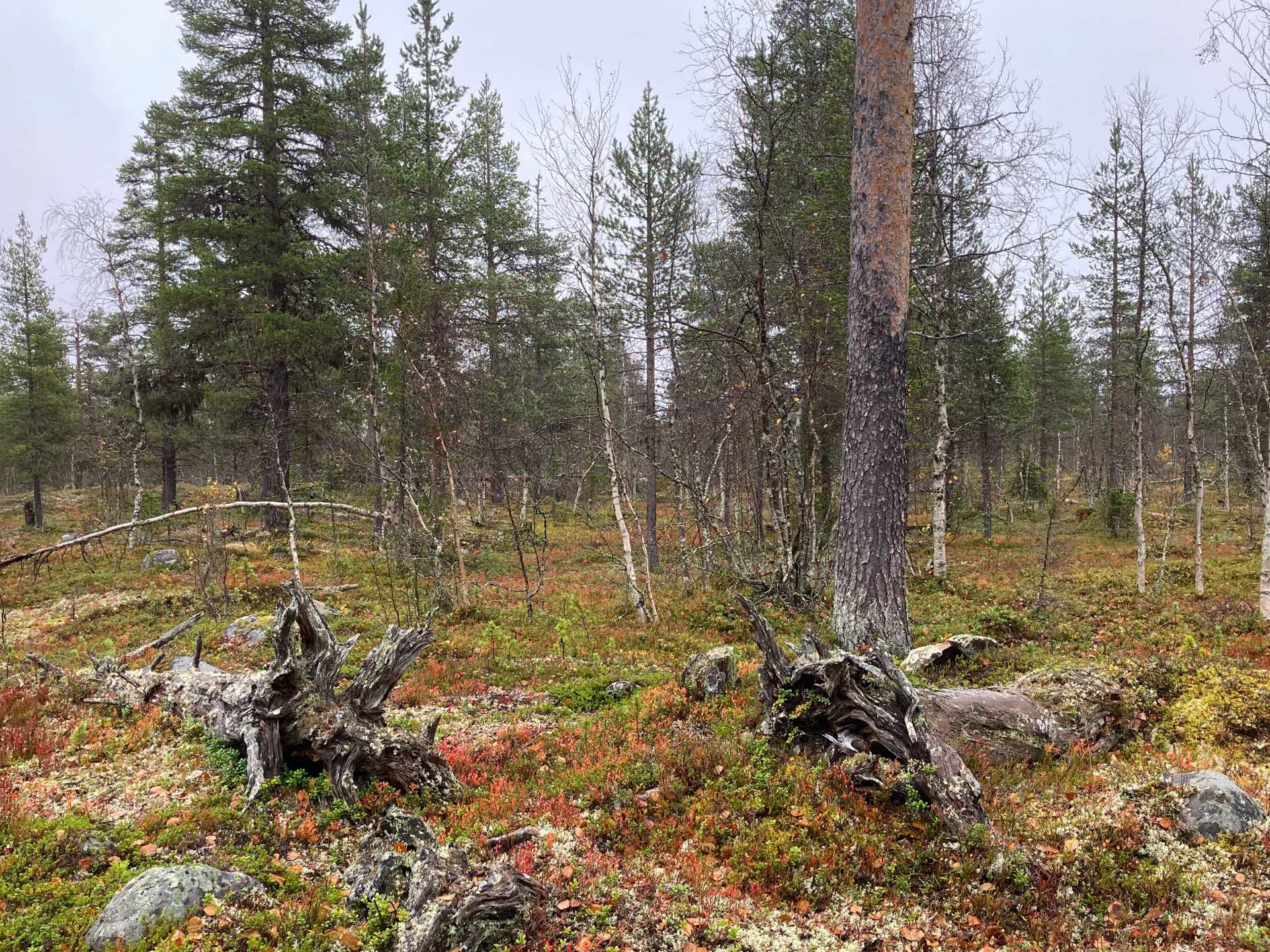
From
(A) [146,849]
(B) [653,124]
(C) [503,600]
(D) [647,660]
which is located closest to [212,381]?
(C) [503,600]

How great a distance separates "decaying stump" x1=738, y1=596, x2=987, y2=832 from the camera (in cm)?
411

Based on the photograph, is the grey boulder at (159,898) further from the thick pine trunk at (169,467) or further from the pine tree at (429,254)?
the thick pine trunk at (169,467)

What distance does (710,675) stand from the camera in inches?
274

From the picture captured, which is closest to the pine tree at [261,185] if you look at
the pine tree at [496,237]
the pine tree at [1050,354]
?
the pine tree at [496,237]

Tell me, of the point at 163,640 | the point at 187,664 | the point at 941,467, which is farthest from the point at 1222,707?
the point at 163,640

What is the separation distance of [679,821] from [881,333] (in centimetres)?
548

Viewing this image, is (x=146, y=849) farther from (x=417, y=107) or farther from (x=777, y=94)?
(x=417, y=107)

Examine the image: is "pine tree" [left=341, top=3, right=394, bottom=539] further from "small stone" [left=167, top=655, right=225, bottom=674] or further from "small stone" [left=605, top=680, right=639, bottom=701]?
"small stone" [left=605, top=680, right=639, bottom=701]

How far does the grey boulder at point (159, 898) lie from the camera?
10.1 ft

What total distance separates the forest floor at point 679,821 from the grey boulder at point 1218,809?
0.42 ft

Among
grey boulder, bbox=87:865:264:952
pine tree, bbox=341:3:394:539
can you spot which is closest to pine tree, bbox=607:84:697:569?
pine tree, bbox=341:3:394:539

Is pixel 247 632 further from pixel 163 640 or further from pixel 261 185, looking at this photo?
pixel 261 185

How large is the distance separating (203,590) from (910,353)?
1777 centimetres

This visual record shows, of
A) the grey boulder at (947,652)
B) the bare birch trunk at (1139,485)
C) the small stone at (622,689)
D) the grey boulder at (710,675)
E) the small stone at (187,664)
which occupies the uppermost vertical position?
the bare birch trunk at (1139,485)
